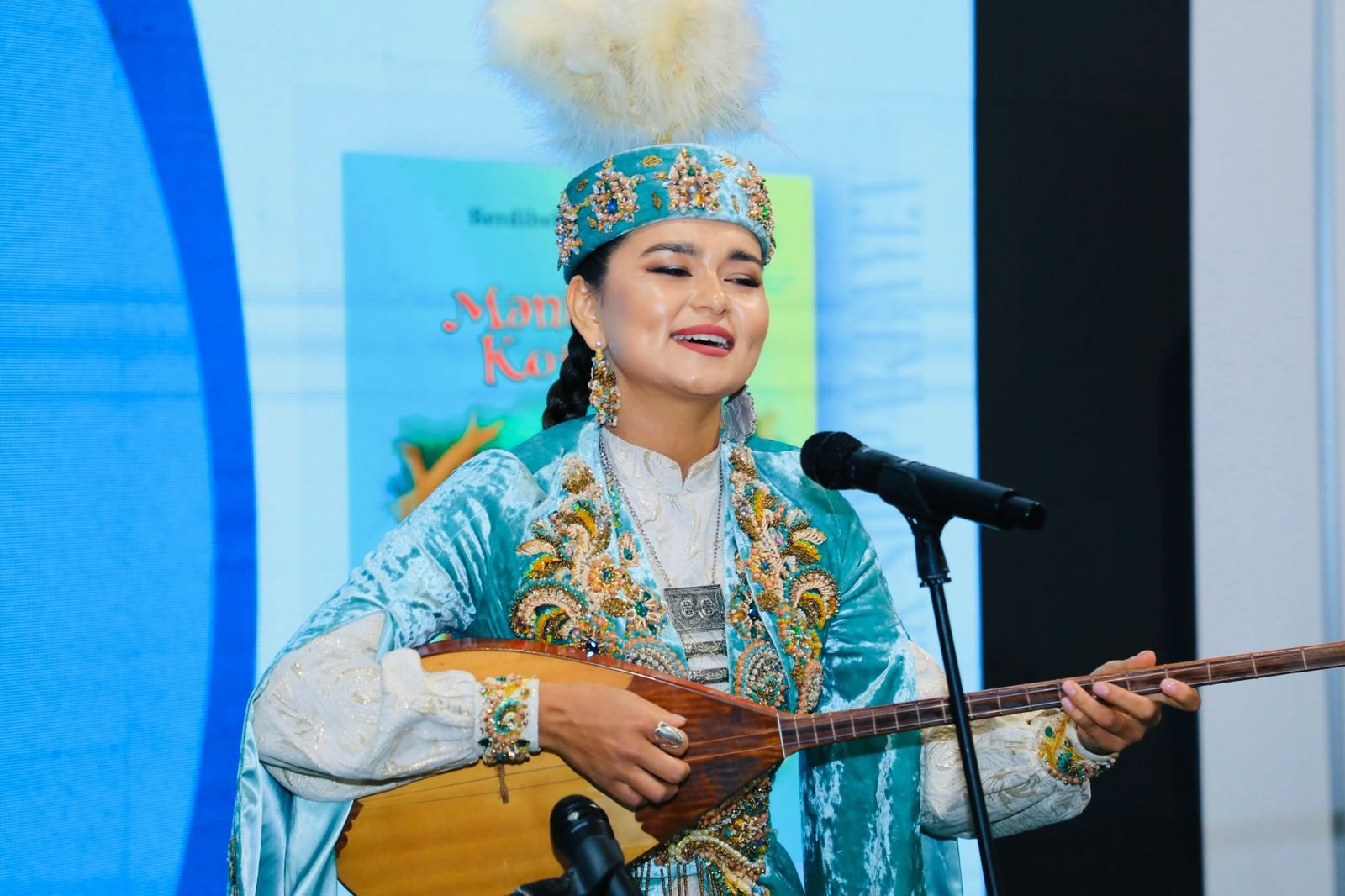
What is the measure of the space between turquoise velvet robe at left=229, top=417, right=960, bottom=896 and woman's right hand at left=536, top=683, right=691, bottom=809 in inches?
5.0

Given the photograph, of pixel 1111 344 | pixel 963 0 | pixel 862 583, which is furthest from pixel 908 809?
pixel 963 0

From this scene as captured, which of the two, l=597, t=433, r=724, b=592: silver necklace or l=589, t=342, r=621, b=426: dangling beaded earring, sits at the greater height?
l=589, t=342, r=621, b=426: dangling beaded earring

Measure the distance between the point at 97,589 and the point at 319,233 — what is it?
A: 67cm

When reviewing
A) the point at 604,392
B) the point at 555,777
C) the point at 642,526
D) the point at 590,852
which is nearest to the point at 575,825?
the point at 590,852

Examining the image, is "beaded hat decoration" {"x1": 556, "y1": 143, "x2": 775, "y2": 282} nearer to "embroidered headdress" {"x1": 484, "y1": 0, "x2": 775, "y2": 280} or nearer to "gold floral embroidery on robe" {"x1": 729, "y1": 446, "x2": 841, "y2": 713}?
"embroidered headdress" {"x1": 484, "y1": 0, "x2": 775, "y2": 280}

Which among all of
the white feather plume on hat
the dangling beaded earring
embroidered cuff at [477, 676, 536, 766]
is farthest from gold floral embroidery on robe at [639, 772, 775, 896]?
the white feather plume on hat

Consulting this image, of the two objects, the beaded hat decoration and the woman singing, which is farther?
the beaded hat decoration

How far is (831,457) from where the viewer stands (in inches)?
49.7

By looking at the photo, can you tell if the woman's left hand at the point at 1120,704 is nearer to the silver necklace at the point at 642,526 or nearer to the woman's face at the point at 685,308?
the silver necklace at the point at 642,526

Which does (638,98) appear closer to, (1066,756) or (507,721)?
(507,721)

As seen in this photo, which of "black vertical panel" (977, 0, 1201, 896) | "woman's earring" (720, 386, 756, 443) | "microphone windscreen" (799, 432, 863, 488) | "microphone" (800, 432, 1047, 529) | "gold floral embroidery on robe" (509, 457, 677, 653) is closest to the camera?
"microphone" (800, 432, 1047, 529)

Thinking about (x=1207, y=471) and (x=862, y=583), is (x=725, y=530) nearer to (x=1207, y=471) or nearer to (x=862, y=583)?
(x=862, y=583)

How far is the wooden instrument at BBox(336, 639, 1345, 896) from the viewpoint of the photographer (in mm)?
1454

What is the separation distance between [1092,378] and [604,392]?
149cm
